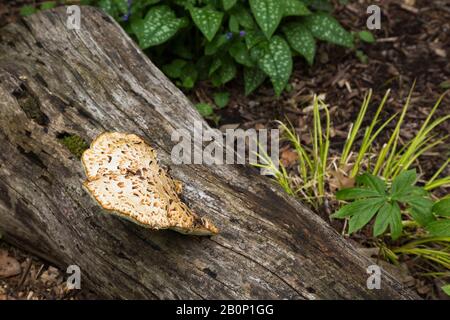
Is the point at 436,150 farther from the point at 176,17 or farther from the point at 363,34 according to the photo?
the point at 176,17

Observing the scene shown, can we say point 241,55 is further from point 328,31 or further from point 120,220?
point 120,220

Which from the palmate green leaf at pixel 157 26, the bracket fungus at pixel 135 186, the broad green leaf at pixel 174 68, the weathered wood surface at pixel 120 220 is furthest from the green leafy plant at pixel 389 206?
the broad green leaf at pixel 174 68

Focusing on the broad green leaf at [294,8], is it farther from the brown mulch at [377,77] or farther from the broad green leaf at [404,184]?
the broad green leaf at [404,184]

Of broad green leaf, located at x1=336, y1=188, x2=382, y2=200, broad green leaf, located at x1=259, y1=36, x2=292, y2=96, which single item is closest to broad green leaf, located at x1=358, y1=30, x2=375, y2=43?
broad green leaf, located at x1=259, y1=36, x2=292, y2=96

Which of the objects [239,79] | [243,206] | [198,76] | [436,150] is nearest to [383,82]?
[436,150]

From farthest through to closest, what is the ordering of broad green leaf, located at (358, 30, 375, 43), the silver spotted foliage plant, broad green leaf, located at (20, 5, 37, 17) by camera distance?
broad green leaf, located at (20, 5, 37, 17)
broad green leaf, located at (358, 30, 375, 43)
the silver spotted foliage plant

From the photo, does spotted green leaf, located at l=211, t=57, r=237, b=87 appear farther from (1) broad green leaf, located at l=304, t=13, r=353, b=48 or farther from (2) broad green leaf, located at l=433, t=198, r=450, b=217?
(2) broad green leaf, located at l=433, t=198, r=450, b=217
